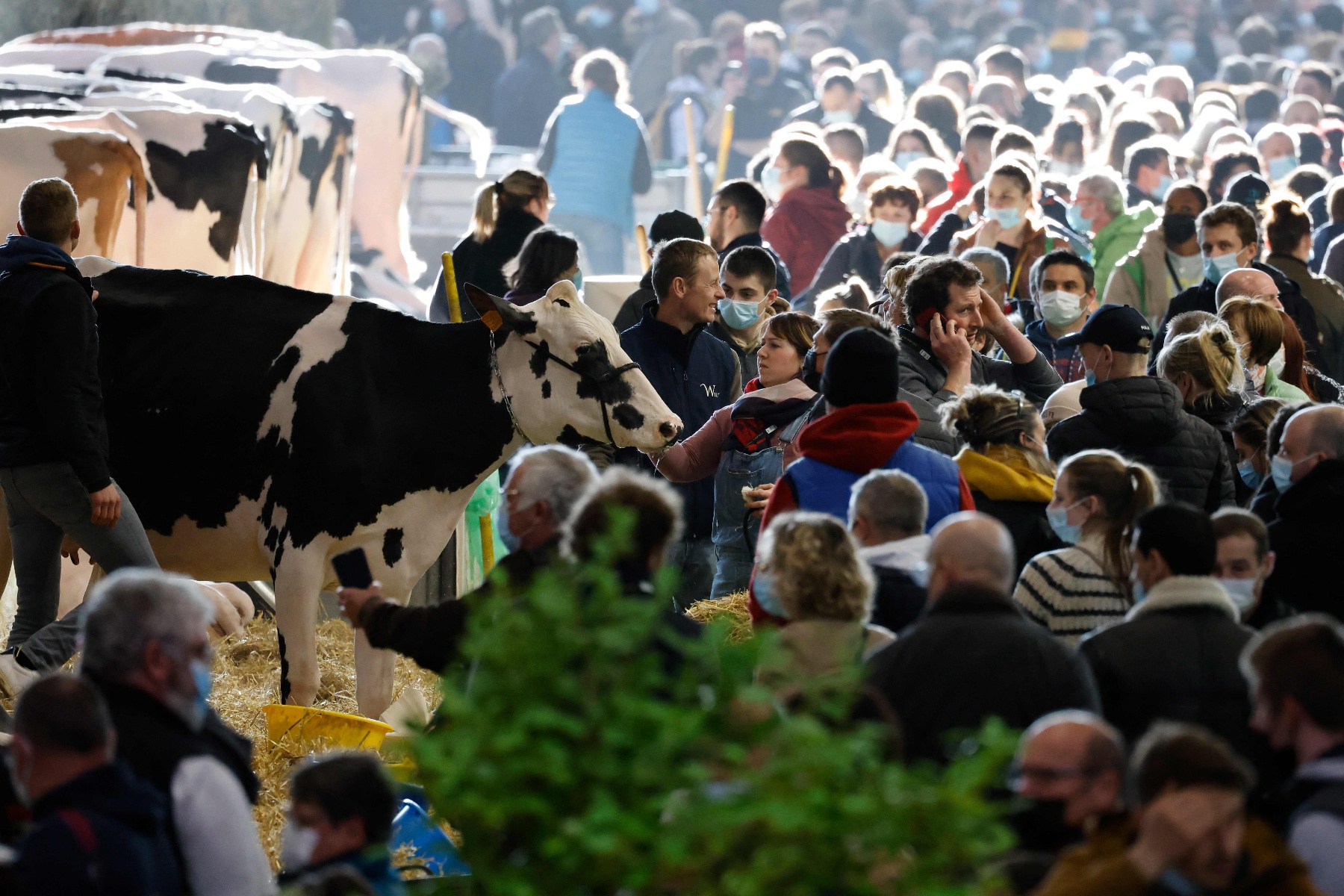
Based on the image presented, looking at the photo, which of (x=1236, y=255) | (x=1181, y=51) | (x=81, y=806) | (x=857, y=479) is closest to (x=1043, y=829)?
(x=857, y=479)

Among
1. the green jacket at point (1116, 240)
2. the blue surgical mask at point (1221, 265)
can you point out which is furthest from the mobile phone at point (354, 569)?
the green jacket at point (1116, 240)

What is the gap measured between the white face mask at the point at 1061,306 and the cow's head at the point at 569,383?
1.96 m

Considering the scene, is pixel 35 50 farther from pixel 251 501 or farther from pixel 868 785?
pixel 868 785

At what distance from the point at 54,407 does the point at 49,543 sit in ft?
1.92

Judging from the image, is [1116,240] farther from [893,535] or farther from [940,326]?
[893,535]

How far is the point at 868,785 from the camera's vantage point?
2574 mm

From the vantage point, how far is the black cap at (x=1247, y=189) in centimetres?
998

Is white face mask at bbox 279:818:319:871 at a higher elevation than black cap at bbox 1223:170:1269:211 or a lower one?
lower

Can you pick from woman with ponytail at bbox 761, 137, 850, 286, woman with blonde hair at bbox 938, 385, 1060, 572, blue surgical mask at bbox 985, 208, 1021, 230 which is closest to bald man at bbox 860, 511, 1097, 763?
woman with blonde hair at bbox 938, 385, 1060, 572

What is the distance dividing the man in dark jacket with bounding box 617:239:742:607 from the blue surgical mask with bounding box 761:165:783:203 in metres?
4.44

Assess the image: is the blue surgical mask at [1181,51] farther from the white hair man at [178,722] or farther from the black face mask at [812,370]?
the white hair man at [178,722]

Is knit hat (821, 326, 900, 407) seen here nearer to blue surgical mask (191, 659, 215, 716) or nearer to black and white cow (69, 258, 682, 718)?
black and white cow (69, 258, 682, 718)

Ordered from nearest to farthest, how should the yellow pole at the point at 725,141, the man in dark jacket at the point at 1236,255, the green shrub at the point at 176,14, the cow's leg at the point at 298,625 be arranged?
the cow's leg at the point at 298,625, the man in dark jacket at the point at 1236,255, the green shrub at the point at 176,14, the yellow pole at the point at 725,141

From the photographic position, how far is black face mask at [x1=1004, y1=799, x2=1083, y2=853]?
126 inches
